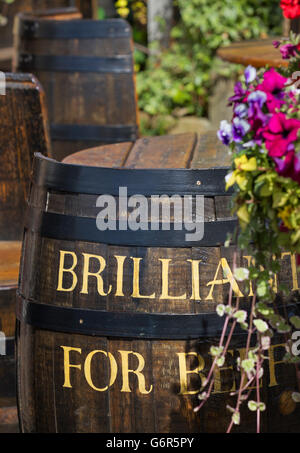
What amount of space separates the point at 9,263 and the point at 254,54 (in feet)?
5.35

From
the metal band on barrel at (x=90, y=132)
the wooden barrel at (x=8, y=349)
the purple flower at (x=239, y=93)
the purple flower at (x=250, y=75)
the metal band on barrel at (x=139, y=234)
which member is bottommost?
the wooden barrel at (x=8, y=349)

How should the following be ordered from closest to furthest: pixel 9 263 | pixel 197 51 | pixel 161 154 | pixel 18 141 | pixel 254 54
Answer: pixel 161 154, pixel 9 263, pixel 18 141, pixel 254 54, pixel 197 51

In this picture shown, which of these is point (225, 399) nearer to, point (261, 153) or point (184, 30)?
point (261, 153)

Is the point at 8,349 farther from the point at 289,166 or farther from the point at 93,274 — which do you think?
the point at 289,166

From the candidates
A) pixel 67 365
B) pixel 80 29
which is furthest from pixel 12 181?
pixel 80 29

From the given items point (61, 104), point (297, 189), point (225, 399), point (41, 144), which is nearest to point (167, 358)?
point (225, 399)

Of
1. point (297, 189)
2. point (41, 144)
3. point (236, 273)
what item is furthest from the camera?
point (41, 144)

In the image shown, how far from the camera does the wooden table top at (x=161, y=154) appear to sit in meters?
2.08

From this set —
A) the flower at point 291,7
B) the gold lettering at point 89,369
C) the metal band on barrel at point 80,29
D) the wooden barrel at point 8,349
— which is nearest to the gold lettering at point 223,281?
the gold lettering at point 89,369

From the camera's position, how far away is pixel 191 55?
7.27m

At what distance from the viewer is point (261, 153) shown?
3.96 ft

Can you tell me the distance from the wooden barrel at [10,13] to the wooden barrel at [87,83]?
238 centimetres

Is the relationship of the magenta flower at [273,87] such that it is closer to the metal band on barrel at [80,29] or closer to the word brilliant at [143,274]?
the word brilliant at [143,274]
